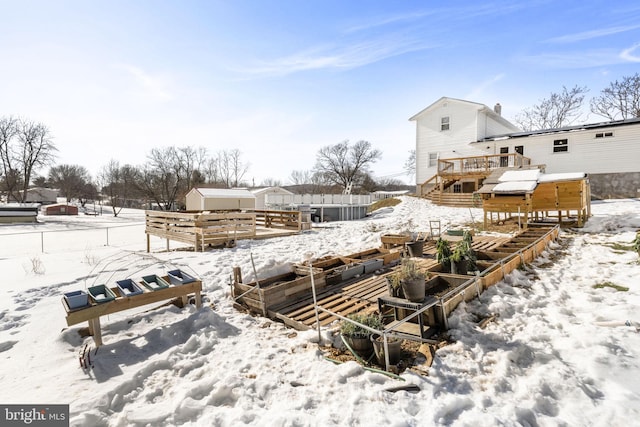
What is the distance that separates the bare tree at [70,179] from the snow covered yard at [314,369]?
6856 centimetres

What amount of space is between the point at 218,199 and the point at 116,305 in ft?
76.7

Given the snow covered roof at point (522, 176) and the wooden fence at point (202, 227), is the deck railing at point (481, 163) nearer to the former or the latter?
the snow covered roof at point (522, 176)

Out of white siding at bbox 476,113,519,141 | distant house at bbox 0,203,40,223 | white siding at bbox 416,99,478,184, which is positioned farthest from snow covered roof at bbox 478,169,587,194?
distant house at bbox 0,203,40,223

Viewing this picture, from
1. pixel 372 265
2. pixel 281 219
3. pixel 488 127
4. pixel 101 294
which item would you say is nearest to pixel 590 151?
pixel 488 127

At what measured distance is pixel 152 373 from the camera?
3.53 metres

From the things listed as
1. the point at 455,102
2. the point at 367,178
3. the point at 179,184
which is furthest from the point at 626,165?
the point at 179,184

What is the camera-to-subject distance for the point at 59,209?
148 feet

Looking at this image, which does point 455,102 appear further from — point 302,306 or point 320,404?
point 320,404

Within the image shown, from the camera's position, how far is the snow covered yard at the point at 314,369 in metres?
2.77

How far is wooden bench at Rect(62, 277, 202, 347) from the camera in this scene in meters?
3.81

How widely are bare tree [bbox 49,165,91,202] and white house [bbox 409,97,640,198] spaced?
6467 centimetres

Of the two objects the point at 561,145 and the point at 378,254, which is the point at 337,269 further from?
the point at 561,145

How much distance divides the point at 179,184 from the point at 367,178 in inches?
1259

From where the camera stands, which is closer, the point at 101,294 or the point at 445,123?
the point at 101,294
